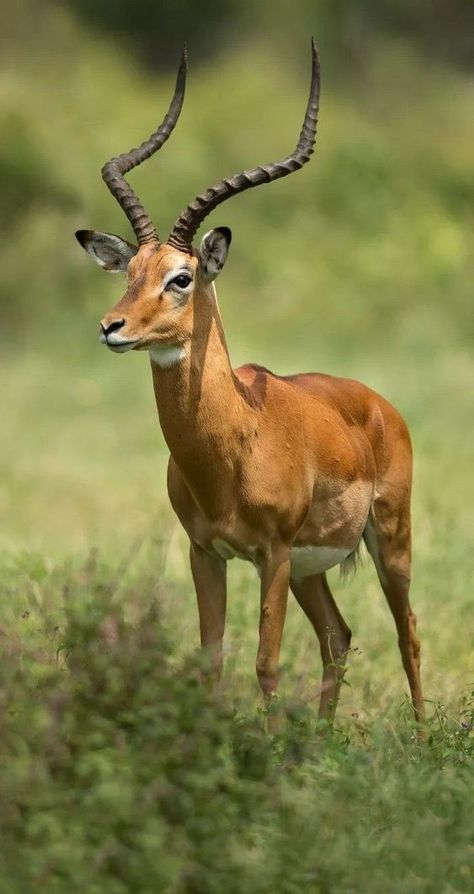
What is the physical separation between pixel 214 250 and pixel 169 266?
0.77 feet

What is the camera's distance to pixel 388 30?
24859mm

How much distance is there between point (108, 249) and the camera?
722 centimetres

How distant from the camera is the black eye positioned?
6742 mm

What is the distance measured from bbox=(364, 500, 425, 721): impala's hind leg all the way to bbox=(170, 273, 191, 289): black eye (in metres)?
1.97

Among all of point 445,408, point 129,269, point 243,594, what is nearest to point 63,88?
point 445,408

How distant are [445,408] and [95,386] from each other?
13.6ft

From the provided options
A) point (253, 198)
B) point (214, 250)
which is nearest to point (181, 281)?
point (214, 250)

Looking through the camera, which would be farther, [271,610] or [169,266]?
[271,610]

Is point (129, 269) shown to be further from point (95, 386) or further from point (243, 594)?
point (95, 386)

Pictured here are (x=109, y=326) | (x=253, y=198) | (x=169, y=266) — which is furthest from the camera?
(x=253, y=198)

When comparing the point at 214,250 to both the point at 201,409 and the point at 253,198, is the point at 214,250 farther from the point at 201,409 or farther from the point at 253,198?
the point at 253,198

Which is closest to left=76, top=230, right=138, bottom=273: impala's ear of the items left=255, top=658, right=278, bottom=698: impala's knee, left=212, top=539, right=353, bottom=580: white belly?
left=212, top=539, right=353, bottom=580: white belly

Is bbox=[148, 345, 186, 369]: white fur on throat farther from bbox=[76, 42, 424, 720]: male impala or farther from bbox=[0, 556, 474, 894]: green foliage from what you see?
bbox=[0, 556, 474, 894]: green foliage

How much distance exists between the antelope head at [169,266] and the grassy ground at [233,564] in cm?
90
